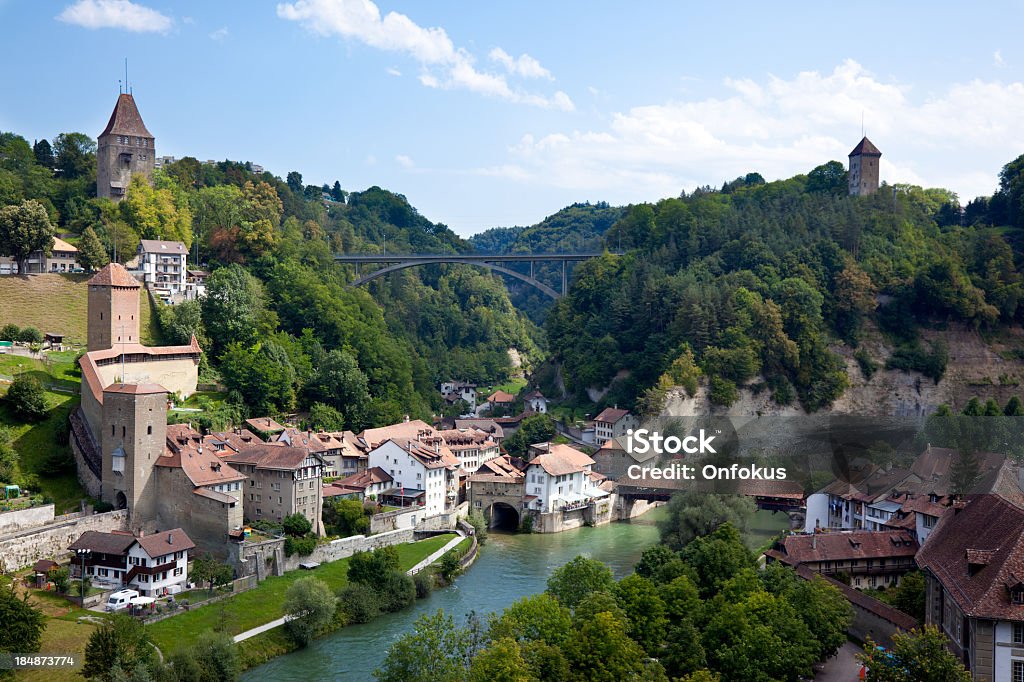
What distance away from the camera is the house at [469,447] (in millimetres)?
53094

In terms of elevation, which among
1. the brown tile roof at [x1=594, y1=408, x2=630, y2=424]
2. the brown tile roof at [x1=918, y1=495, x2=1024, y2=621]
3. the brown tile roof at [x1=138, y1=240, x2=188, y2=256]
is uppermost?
the brown tile roof at [x1=138, y1=240, x2=188, y2=256]

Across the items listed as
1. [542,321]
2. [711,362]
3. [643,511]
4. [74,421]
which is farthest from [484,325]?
[74,421]

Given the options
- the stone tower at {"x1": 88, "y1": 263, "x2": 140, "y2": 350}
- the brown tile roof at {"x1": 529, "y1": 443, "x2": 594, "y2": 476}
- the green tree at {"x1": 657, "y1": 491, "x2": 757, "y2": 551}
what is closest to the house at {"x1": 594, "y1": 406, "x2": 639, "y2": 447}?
the brown tile roof at {"x1": 529, "y1": 443, "x2": 594, "y2": 476}

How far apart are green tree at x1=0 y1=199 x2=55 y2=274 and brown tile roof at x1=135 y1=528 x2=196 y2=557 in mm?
24502

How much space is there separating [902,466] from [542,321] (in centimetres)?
7124

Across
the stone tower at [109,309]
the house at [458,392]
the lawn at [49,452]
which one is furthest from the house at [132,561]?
the house at [458,392]

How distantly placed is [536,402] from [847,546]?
3785 cm

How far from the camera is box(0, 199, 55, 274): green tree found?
51.9m

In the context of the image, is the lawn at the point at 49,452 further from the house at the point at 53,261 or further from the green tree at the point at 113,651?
the house at the point at 53,261

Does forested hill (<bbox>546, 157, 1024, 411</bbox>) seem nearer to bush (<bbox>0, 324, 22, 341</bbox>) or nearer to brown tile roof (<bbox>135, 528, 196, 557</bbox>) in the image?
brown tile roof (<bbox>135, 528, 196, 557</bbox>)

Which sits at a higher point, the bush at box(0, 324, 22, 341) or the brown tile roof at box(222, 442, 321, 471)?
the bush at box(0, 324, 22, 341)

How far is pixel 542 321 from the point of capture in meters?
114

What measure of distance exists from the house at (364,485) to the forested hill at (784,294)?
60.7 ft

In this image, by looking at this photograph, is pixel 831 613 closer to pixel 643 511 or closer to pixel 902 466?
pixel 902 466
